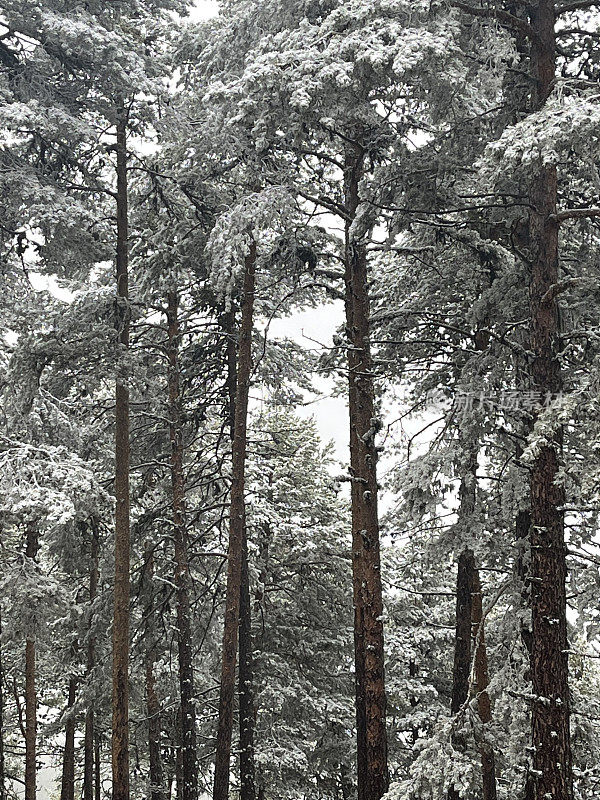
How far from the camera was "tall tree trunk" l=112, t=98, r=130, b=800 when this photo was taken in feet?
35.7

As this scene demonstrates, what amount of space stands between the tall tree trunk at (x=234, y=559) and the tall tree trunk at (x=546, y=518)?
4.58 m

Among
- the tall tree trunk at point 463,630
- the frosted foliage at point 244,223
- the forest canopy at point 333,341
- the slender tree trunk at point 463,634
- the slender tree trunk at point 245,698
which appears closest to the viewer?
the forest canopy at point 333,341

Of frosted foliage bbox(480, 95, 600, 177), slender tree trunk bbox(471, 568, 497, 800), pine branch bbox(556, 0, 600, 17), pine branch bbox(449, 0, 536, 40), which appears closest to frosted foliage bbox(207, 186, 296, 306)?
pine branch bbox(449, 0, 536, 40)

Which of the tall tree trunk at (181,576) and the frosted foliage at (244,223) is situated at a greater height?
the frosted foliage at (244,223)

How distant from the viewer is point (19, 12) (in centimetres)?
1015

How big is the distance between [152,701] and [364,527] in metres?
9.38

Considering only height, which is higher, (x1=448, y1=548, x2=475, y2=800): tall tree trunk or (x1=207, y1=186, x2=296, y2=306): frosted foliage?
(x1=207, y1=186, x2=296, y2=306): frosted foliage

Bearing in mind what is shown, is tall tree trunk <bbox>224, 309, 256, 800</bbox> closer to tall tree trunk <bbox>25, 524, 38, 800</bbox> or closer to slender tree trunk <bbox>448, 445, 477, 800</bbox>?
slender tree trunk <bbox>448, 445, 477, 800</bbox>

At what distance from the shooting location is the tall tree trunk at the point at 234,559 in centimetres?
1112

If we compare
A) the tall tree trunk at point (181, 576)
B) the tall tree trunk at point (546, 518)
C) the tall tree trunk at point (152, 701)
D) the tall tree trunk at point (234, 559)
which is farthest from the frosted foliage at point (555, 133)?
the tall tree trunk at point (152, 701)

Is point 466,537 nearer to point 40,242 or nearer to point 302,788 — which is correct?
point 40,242

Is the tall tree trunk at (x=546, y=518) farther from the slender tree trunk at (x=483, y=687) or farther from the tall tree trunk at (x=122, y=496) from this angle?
the tall tree trunk at (x=122, y=496)

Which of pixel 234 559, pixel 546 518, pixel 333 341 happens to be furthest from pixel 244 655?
pixel 546 518

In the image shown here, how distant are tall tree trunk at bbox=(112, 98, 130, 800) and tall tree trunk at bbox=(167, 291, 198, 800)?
77.7 inches
